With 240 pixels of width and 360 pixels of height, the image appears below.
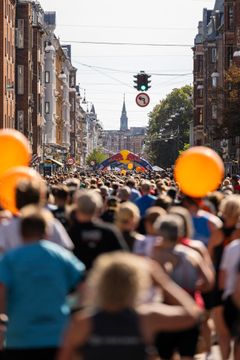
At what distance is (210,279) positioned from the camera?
8.89m

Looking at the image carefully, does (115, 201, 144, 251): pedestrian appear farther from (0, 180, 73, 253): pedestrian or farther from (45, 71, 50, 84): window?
(45, 71, 50, 84): window

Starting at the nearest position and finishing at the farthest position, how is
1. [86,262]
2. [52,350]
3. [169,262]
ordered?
[52,350]
[169,262]
[86,262]

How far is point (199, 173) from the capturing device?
40.9 feet

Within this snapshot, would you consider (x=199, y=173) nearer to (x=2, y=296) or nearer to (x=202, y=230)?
(x=202, y=230)

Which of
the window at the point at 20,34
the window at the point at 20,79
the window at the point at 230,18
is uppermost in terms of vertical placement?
the window at the point at 230,18

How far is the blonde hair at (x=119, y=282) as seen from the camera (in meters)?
5.55

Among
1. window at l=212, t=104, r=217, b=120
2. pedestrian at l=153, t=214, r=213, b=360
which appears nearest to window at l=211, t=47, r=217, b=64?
window at l=212, t=104, r=217, b=120

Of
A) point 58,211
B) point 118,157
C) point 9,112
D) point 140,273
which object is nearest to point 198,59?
point 9,112

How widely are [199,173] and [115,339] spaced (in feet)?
23.0

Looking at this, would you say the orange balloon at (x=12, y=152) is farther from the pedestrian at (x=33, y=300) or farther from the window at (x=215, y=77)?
the window at (x=215, y=77)

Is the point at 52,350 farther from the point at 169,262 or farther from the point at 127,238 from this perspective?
the point at 127,238

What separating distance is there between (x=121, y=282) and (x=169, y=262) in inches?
121

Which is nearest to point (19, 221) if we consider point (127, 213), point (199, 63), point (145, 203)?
point (127, 213)

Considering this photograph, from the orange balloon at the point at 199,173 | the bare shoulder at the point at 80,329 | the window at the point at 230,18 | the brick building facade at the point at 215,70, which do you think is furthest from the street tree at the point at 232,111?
the bare shoulder at the point at 80,329
